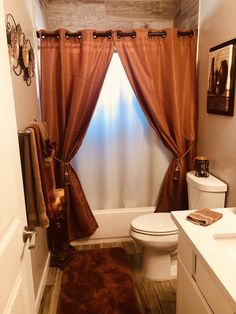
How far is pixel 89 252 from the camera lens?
250 centimetres

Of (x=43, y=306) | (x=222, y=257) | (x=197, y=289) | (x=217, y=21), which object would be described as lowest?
(x=43, y=306)

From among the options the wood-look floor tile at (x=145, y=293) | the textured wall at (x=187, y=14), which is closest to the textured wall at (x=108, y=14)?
the textured wall at (x=187, y=14)

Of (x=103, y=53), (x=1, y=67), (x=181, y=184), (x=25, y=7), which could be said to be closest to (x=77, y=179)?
(x=181, y=184)

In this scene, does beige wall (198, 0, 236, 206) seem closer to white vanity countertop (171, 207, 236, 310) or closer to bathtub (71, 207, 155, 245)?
white vanity countertop (171, 207, 236, 310)

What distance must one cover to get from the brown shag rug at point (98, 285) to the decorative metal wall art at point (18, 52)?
161 cm

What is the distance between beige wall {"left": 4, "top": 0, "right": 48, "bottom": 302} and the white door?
1.95 feet

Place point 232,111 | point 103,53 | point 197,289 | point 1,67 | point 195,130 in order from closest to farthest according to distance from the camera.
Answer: point 1,67 → point 197,289 → point 232,111 → point 103,53 → point 195,130

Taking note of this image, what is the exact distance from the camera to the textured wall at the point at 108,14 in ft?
8.32

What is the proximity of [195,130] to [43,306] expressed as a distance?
1.95 metres

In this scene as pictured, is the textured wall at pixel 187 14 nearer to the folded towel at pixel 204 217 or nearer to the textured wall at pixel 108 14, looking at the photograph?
the textured wall at pixel 108 14

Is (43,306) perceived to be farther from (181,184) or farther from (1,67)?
(1,67)

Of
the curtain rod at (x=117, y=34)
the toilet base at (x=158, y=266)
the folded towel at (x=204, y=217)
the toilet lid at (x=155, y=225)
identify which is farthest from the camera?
the curtain rod at (x=117, y=34)

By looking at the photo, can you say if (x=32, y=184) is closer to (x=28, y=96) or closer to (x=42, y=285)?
(x=28, y=96)

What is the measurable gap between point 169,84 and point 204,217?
4.69 ft
